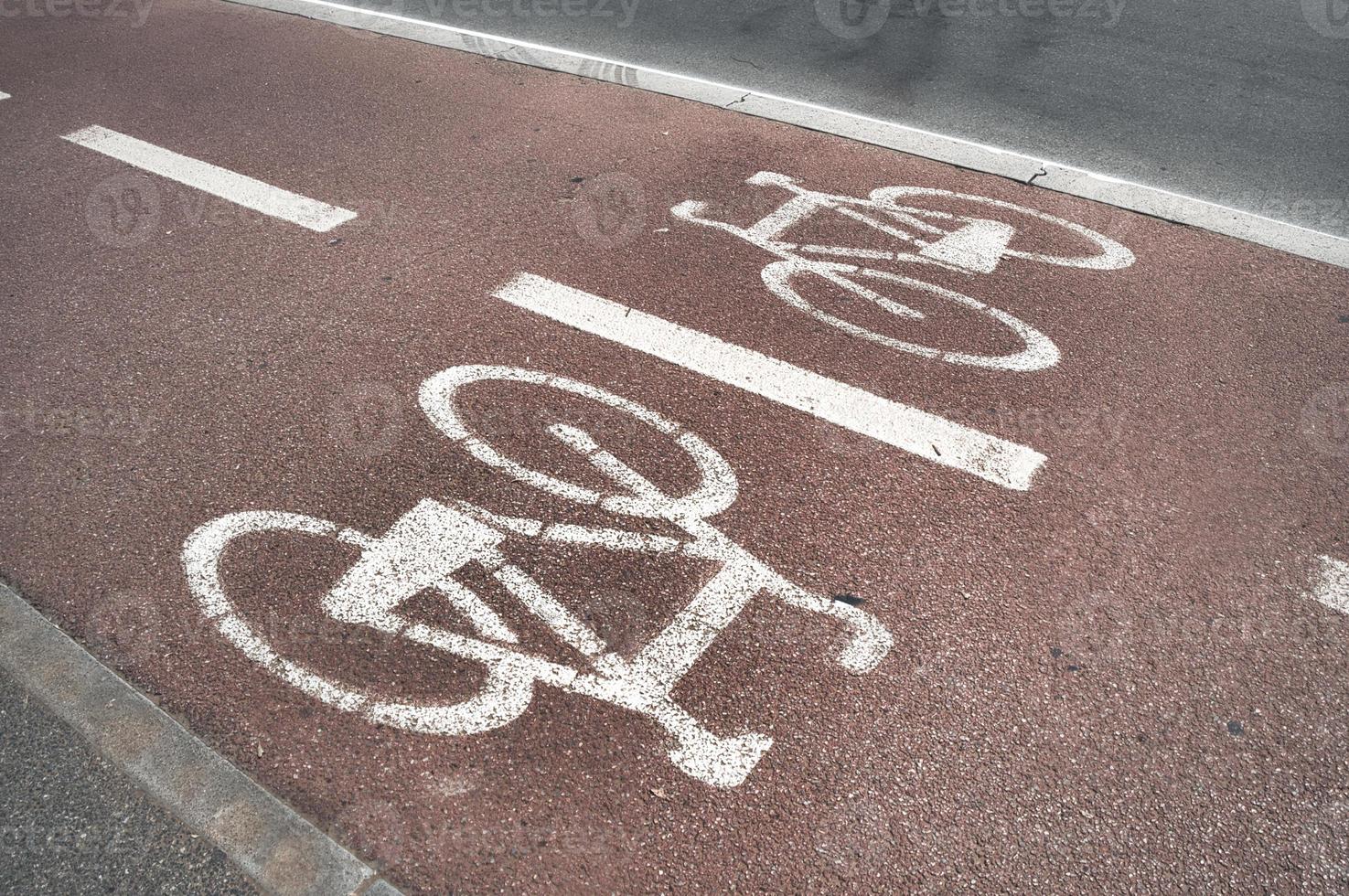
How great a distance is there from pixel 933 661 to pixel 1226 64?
713 cm

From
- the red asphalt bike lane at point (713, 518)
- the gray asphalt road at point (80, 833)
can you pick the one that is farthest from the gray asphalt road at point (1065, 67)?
the gray asphalt road at point (80, 833)

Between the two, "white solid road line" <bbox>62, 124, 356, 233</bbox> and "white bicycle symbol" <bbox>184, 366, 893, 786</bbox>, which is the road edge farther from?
"white solid road line" <bbox>62, 124, 356, 233</bbox>

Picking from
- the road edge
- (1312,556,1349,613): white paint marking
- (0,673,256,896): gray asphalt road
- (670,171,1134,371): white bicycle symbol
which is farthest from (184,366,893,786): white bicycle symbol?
(1312,556,1349,613): white paint marking

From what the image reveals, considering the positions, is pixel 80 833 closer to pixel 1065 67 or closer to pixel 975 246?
pixel 975 246

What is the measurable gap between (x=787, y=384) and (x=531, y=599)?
1.66 metres

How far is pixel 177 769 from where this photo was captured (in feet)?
9.51

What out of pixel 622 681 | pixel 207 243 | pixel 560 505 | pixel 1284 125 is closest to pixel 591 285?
pixel 560 505

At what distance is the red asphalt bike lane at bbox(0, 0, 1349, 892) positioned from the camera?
2840mm

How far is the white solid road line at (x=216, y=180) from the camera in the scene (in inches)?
235

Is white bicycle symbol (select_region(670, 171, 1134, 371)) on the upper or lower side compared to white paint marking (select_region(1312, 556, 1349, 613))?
upper

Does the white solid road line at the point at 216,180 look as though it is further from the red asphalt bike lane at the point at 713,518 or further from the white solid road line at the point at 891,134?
the white solid road line at the point at 891,134

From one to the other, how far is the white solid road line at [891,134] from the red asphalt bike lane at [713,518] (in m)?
0.23

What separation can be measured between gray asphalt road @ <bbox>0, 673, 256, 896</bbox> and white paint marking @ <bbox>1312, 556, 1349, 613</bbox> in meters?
3.53

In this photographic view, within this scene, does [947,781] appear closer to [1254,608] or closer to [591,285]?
[1254,608]
